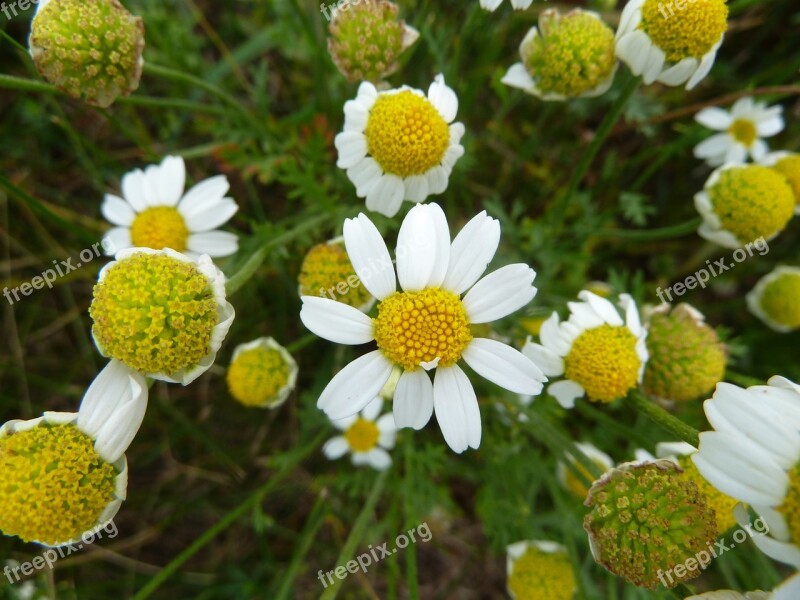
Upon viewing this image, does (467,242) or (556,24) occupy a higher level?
(556,24)

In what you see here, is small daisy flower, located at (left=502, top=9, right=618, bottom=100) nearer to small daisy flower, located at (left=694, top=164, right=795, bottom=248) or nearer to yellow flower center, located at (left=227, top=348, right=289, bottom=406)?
small daisy flower, located at (left=694, top=164, right=795, bottom=248)

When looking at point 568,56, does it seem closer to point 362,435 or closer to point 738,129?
point 738,129

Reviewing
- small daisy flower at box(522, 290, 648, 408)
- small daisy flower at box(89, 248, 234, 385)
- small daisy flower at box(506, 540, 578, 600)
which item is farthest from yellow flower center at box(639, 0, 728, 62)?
small daisy flower at box(506, 540, 578, 600)

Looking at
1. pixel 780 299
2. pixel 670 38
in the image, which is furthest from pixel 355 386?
pixel 780 299

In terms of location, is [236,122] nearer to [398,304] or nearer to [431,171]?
[431,171]

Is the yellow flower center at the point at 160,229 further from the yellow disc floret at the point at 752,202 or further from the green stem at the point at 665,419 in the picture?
the yellow disc floret at the point at 752,202

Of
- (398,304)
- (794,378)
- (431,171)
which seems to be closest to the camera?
(398,304)

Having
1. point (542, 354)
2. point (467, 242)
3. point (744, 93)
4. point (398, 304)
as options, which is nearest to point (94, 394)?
point (398, 304)
